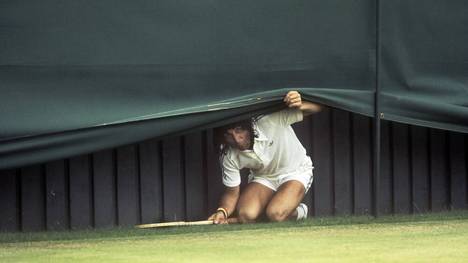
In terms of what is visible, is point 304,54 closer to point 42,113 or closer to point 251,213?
point 251,213

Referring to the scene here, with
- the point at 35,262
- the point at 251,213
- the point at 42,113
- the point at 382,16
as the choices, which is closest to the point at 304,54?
the point at 382,16

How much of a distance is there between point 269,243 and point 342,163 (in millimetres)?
2383

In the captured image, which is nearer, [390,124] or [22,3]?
[22,3]

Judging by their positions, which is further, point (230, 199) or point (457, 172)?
point (457, 172)

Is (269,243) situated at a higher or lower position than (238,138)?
lower

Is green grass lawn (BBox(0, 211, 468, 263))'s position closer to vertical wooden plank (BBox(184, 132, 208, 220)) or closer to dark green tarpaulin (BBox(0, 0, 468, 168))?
vertical wooden plank (BBox(184, 132, 208, 220))

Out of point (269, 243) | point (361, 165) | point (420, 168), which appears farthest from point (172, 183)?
point (420, 168)

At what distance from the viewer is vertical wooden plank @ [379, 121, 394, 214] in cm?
1119

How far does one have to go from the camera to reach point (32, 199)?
10219 mm

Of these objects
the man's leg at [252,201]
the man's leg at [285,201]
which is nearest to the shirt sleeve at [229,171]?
the man's leg at [252,201]

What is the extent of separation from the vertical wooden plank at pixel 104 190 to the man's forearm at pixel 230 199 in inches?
37.3

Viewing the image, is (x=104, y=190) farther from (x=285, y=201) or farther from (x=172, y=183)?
(x=285, y=201)

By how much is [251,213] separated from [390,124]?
1.73 meters

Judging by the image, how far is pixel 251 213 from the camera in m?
10.4
